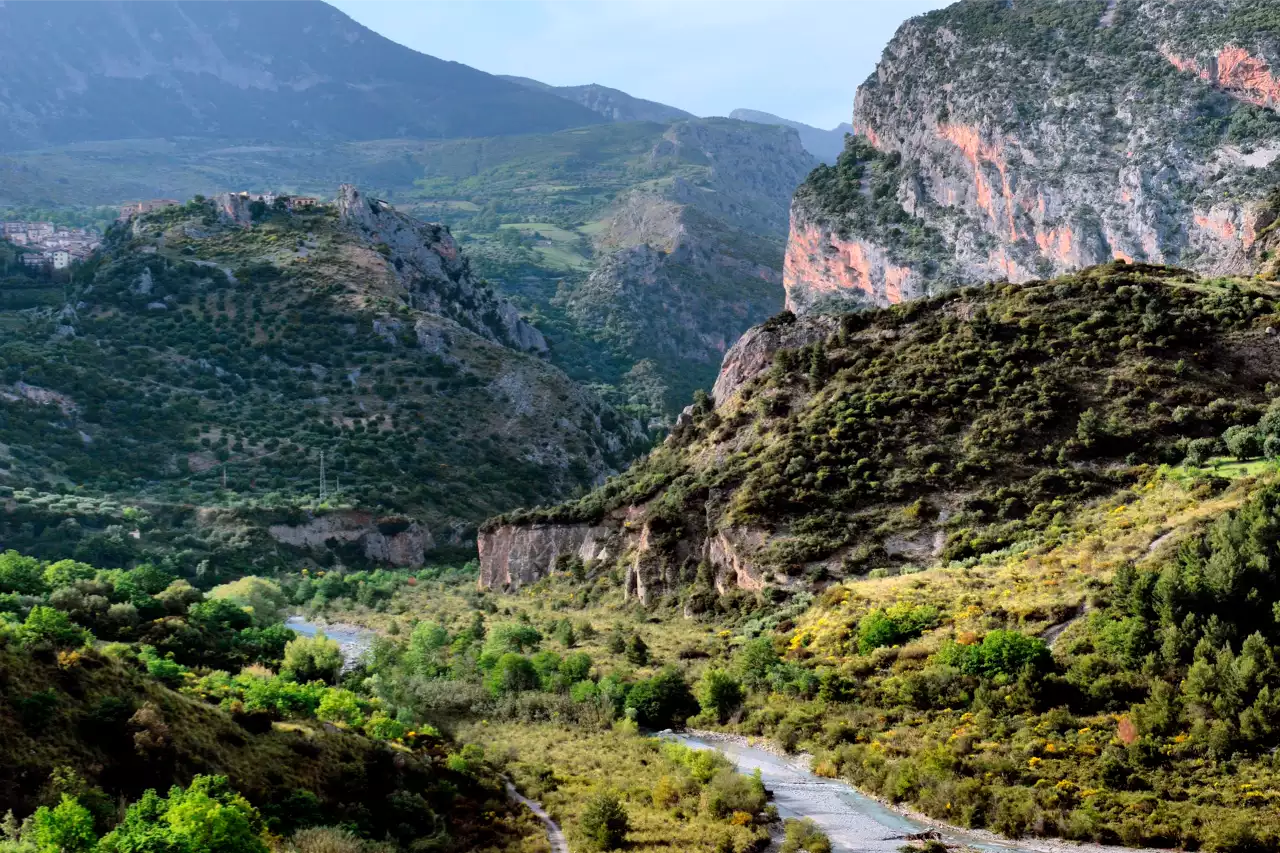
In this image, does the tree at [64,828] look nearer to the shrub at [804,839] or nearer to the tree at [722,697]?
the shrub at [804,839]

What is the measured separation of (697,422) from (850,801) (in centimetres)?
3960

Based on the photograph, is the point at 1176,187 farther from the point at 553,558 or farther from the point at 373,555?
the point at 373,555

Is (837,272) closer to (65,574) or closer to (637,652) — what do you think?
(637,652)

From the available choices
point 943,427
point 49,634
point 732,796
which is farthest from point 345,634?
point 732,796

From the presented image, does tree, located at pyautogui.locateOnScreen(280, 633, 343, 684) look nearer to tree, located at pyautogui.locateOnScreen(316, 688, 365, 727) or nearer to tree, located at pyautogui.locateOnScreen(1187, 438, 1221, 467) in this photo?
tree, located at pyautogui.locateOnScreen(316, 688, 365, 727)

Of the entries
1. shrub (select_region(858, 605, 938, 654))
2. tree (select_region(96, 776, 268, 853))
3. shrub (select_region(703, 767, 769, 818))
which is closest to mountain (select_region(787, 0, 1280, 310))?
shrub (select_region(858, 605, 938, 654))

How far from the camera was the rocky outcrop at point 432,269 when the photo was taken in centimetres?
13100

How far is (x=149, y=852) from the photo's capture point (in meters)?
17.7

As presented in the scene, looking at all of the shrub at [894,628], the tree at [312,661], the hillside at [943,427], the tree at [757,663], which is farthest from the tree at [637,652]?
the tree at [312,661]

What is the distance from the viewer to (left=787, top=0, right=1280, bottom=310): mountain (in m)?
102

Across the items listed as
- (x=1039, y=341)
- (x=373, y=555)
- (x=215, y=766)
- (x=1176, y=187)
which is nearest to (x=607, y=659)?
(x=215, y=766)

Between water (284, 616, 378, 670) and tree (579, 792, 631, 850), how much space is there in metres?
25.4

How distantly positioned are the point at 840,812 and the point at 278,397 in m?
91.5

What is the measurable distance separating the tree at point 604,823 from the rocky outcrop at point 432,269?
10594 cm
